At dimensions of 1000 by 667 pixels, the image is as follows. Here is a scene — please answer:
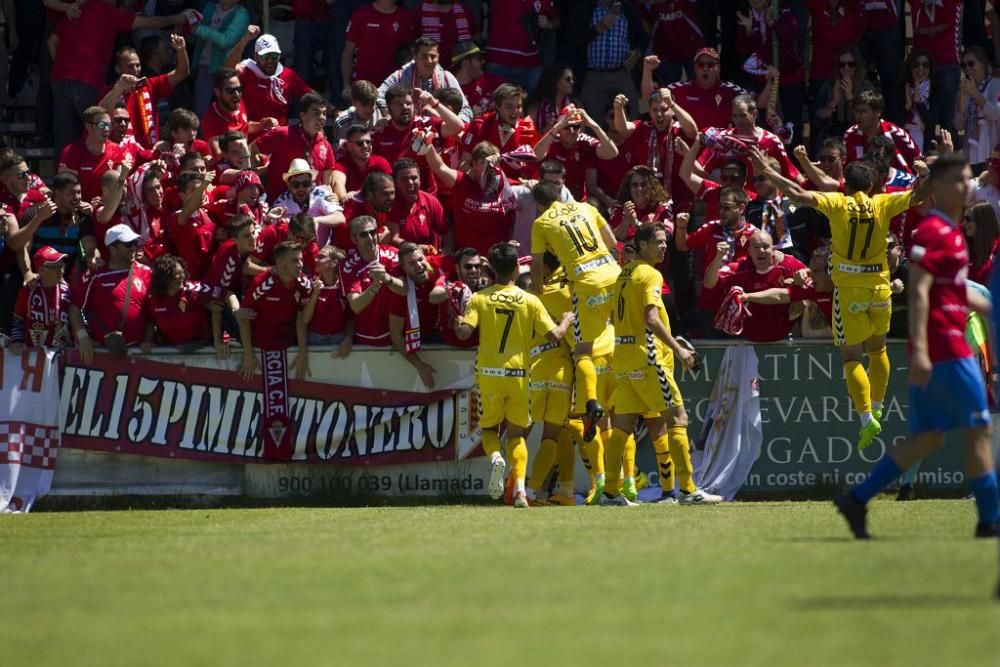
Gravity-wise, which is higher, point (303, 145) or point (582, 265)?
point (303, 145)

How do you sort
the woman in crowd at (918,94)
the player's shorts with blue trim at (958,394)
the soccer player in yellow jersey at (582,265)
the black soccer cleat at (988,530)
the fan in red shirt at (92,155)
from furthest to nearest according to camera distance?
the woman in crowd at (918,94)
the fan in red shirt at (92,155)
the soccer player in yellow jersey at (582,265)
the black soccer cleat at (988,530)
the player's shorts with blue trim at (958,394)

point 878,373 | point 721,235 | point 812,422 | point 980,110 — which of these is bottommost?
point 812,422

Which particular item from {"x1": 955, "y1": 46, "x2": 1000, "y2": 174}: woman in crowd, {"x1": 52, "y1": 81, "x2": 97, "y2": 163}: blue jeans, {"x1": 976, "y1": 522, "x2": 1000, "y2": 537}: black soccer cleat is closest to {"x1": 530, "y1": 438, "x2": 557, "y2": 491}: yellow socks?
{"x1": 976, "y1": 522, "x2": 1000, "y2": 537}: black soccer cleat

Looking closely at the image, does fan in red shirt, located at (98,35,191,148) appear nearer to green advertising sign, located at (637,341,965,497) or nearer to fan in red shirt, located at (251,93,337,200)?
fan in red shirt, located at (251,93,337,200)

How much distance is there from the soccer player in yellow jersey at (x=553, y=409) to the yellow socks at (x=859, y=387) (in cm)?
257

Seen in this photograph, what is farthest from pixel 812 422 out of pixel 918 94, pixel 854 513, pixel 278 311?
pixel 854 513

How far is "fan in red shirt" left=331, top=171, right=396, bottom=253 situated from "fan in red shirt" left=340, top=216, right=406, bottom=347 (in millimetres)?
304

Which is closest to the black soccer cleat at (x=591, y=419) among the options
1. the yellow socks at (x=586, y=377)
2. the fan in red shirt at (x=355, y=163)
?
the yellow socks at (x=586, y=377)

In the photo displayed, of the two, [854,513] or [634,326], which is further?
[634,326]

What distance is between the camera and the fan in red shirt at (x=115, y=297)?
15.5 meters

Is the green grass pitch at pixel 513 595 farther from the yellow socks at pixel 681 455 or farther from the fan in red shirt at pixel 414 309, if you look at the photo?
the fan in red shirt at pixel 414 309

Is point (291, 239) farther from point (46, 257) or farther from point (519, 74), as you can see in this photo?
point (519, 74)

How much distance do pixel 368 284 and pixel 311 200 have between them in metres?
1.46

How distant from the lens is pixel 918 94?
60.3 ft
